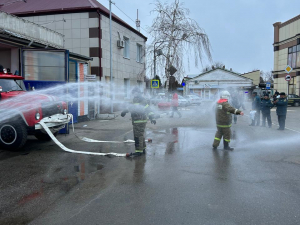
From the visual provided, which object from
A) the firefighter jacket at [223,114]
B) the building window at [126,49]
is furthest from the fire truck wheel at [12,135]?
the building window at [126,49]

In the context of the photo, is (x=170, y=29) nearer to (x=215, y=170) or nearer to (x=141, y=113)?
(x=141, y=113)

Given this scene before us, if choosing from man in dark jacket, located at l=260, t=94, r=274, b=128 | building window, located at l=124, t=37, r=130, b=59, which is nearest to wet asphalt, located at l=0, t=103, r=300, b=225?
man in dark jacket, located at l=260, t=94, r=274, b=128

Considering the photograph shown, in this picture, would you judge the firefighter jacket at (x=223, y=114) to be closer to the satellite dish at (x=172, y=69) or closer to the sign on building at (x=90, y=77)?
the sign on building at (x=90, y=77)

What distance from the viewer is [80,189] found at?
188 inches

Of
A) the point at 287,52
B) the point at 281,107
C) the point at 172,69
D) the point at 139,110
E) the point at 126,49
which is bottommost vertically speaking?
the point at 281,107

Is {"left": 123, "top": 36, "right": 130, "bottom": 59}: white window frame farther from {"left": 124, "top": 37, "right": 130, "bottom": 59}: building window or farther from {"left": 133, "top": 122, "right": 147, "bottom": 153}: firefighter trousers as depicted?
{"left": 133, "top": 122, "right": 147, "bottom": 153}: firefighter trousers

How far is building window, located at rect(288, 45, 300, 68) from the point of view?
33.7 metres

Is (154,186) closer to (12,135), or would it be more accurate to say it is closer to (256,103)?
(12,135)

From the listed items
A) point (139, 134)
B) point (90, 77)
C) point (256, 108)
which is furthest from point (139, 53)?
point (139, 134)

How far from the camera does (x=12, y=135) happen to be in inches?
295

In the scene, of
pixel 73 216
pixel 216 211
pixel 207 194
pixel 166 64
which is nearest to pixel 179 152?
pixel 207 194

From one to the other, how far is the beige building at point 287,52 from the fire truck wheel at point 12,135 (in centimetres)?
3357

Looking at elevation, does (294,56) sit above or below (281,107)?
above

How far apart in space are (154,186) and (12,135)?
4.60 metres
